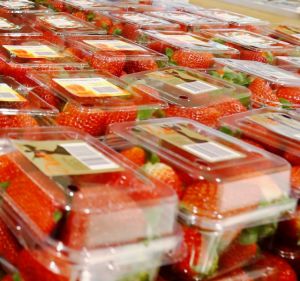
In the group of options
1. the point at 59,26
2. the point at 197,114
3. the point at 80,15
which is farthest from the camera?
the point at 80,15

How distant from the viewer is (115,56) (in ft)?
5.80

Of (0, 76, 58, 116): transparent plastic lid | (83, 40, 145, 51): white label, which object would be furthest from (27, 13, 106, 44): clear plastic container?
(0, 76, 58, 116): transparent plastic lid

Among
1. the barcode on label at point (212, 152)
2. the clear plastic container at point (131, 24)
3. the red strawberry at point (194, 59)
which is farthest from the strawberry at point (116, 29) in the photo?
the barcode on label at point (212, 152)

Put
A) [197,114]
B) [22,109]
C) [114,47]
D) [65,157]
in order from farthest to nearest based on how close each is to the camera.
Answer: [114,47]
[197,114]
[22,109]
[65,157]

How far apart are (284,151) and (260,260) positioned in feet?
0.78

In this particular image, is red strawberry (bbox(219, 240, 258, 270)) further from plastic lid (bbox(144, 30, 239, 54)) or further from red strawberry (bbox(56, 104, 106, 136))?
plastic lid (bbox(144, 30, 239, 54))

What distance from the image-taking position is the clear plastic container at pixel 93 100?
1295 mm

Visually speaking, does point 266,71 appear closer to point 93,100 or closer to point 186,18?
point 93,100

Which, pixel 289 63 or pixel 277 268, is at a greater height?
pixel 289 63

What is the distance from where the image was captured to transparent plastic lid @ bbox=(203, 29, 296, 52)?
2.17 meters

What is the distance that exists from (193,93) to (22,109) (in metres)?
0.43

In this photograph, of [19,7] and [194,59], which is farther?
[19,7]

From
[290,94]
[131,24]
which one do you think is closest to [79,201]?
[290,94]

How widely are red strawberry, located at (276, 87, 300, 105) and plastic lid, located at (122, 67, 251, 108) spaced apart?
0.12 metres
